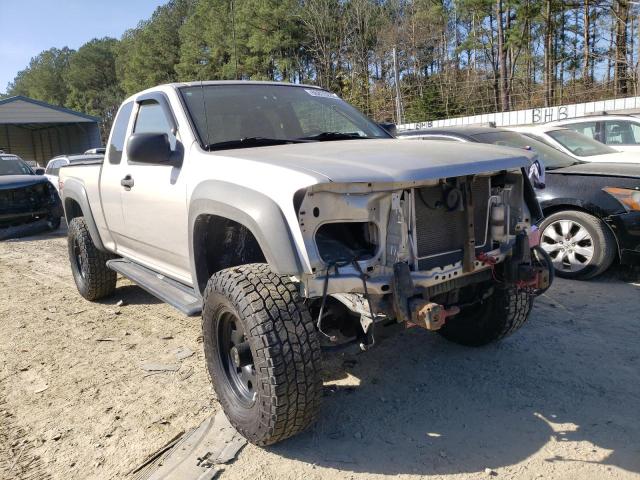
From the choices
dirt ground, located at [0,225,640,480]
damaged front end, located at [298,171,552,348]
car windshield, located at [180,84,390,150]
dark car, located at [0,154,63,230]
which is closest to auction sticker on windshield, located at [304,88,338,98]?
car windshield, located at [180,84,390,150]

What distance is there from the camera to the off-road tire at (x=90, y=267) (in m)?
5.30

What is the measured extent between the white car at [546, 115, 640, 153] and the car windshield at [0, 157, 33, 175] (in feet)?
34.7

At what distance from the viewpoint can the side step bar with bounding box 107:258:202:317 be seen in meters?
3.27

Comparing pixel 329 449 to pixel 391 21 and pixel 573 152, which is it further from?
pixel 391 21

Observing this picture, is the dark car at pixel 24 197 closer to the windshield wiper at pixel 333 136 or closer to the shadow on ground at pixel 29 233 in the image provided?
the shadow on ground at pixel 29 233

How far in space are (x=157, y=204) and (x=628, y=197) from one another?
4.28 meters

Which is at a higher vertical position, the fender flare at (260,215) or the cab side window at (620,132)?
the cab side window at (620,132)

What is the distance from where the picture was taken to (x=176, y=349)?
4.15 m

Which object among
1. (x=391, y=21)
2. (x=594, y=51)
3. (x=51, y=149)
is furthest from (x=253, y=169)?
(x=51, y=149)

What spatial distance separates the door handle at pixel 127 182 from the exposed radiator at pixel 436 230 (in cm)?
236

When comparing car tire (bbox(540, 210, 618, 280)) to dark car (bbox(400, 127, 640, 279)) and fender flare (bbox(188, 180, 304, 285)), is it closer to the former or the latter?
dark car (bbox(400, 127, 640, 279))

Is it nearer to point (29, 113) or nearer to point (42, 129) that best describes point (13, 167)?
point (29, 113)

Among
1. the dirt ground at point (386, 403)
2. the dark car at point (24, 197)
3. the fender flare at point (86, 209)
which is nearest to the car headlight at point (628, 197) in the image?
the dirt ground at point (386, 403)

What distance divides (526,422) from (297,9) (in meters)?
33.9
